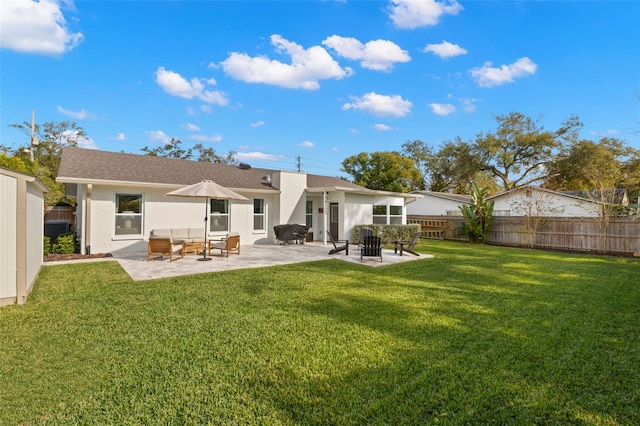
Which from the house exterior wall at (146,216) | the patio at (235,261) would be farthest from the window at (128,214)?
the patio at (235,261)

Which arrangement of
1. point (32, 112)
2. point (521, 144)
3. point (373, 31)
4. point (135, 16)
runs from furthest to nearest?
point (521, 144) < point (32, 112) < point (373, 31) < point (135, 16)

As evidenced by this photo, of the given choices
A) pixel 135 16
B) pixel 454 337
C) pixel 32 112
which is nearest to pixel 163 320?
pixel 454 337

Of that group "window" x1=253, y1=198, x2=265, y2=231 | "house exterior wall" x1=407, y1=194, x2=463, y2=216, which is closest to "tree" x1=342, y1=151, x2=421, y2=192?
"house exterior wall" x1=407, y1=194, x2=463, y2=216

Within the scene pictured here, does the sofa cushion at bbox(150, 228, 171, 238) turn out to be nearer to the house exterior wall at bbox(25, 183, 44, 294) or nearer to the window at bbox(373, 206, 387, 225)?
the house exterior wall at bbox(25, 183, 44, 294)

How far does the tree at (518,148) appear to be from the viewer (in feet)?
100

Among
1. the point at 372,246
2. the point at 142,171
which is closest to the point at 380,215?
the point at 372,246

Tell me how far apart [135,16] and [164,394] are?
1541 cm

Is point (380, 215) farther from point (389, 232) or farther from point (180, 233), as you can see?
point (180, 233)

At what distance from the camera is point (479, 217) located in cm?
1792

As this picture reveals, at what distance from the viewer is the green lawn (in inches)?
106

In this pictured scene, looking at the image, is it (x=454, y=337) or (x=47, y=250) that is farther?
(x=47, y=250)

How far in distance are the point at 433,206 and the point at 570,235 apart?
13.5m

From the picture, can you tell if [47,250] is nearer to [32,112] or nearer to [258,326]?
[258,326]

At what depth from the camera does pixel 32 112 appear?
27797mm
